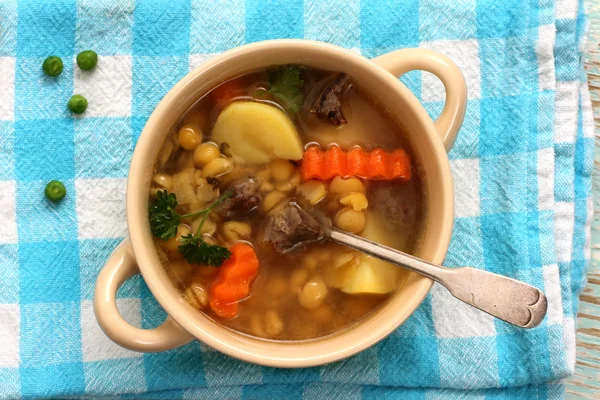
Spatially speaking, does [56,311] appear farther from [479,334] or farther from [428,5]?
[428,5]

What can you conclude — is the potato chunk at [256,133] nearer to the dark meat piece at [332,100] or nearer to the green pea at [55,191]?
the dark meat piece at [332,100]

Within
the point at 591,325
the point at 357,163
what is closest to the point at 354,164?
the point at 357,163

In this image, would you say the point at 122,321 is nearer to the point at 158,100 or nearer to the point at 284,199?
the point at 284,199

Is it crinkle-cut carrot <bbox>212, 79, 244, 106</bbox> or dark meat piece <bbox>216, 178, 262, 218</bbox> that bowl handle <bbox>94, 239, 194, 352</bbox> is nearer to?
dark meat piece <bbox>216, 178, 262, 218</bbox>

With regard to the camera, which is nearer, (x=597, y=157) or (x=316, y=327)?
(x=316, y=327)

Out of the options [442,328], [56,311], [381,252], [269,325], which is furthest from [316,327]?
[56,311]
